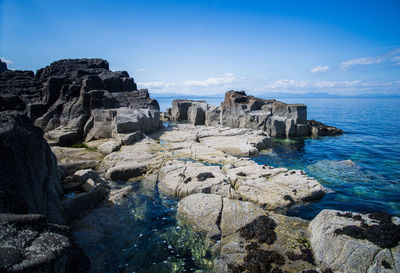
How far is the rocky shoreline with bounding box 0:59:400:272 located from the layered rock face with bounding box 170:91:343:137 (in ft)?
28.8

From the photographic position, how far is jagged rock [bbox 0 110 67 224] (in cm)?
598

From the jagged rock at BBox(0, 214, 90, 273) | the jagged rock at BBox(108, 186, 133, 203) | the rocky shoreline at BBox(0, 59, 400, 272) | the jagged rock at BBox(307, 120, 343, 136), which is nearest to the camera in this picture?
the jagged rock at BBox(0, 214, 90, 273)

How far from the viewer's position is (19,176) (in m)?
6.82

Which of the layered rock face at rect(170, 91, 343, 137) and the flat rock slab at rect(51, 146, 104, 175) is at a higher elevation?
the layered rock face at rect(170, 91, 343, 137)

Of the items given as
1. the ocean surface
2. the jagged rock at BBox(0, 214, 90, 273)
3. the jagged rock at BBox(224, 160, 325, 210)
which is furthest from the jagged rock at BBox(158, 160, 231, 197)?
the jagged rock at BBox(0, 214, 90, 273)

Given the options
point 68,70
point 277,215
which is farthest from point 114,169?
point 68,70

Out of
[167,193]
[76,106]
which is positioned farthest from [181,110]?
[167,193]

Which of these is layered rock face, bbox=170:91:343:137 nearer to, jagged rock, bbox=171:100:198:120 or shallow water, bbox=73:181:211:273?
jagged rock, bbox=171:100:198:120

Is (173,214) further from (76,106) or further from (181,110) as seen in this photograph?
(181,110)

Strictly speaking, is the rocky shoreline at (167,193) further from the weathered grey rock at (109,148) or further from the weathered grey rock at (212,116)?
the weathered grey rock at (212,116)

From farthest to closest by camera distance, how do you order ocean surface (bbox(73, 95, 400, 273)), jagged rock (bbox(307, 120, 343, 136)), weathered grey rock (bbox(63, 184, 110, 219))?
jagged rock (bbox(307, 120, 343, 136)) < weathered grey rock (bbox(63, 184, 110, 219)) < ocean surface (bbox(73, 95, 400, 273))

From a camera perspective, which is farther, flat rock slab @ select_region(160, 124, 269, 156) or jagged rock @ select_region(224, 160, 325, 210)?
flat rock slab @ select_region(160, 124, 269, 156)

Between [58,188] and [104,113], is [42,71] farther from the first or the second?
[58,188]

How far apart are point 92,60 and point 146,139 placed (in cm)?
4510
